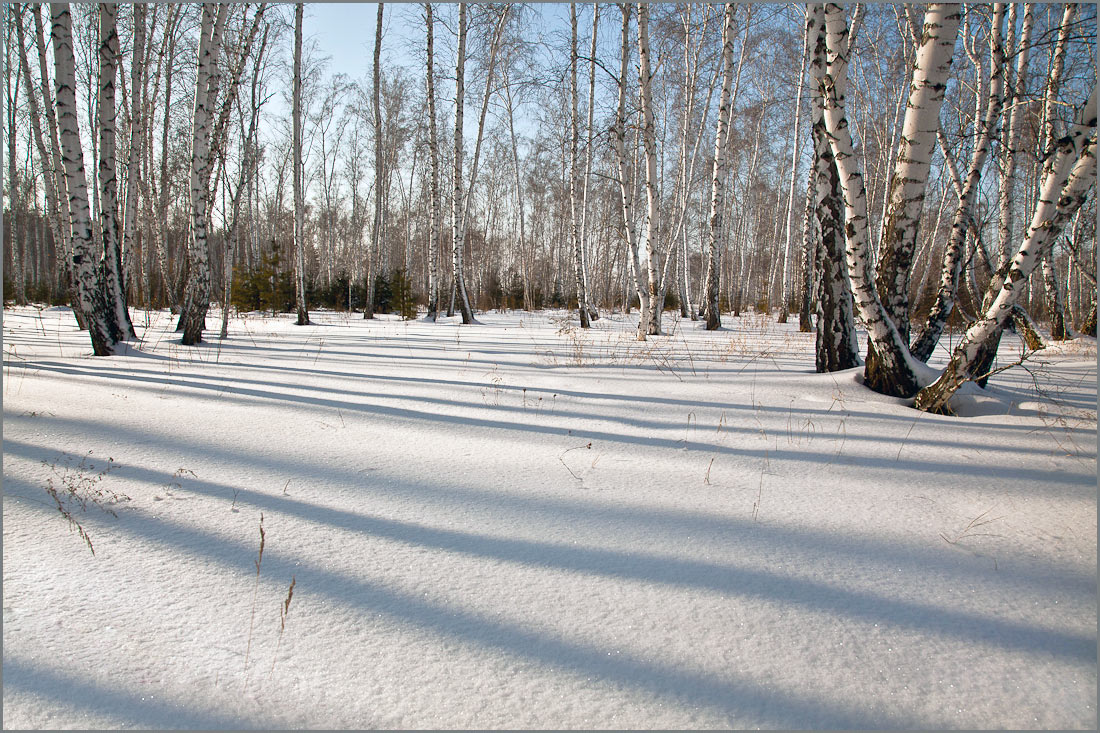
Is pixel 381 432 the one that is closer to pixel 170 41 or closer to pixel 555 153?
pixel 170 41

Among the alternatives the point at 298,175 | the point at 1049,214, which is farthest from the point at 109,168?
the point at 1049,214

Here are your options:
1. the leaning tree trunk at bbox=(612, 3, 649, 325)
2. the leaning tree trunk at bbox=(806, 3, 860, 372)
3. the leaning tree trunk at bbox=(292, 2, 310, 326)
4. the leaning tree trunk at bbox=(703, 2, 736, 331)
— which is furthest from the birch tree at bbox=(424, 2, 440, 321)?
the leaning tree trunk at bbox=(806, 3, 860, 372)

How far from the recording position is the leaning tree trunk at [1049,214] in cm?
259

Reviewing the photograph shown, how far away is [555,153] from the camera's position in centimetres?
2075

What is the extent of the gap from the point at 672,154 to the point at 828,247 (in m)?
17.4

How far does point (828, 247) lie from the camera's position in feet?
13.9

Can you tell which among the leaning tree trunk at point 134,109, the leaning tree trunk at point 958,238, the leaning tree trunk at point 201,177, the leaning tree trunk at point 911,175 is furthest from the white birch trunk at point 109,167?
the leaning tree trunk at point 958,238

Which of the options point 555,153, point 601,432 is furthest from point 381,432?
point 555,153

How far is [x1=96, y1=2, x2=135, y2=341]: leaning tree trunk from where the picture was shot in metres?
5.54

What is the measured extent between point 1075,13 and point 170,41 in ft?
56.0

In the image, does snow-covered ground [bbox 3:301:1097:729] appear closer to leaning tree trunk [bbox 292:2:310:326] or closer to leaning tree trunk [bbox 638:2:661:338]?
leaning tree trunk [bbox 638:2:661:338]

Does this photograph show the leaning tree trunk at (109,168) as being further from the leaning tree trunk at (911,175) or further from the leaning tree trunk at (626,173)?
the leaning tree trunk at (911,175)

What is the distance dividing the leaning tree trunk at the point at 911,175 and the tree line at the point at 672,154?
15 millimetres

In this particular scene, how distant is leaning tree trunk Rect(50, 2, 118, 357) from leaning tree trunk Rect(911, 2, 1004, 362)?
26.9 feet
